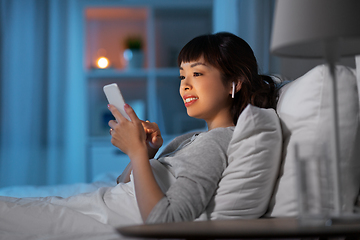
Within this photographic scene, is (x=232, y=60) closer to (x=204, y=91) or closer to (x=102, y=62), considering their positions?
(x=204, y=91)

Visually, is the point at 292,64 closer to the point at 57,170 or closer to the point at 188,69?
the point at 188,69

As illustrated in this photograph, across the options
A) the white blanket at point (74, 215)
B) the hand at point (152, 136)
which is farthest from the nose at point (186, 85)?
the white blanket at point (74, 215)

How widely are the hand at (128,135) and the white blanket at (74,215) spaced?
11 centimetres

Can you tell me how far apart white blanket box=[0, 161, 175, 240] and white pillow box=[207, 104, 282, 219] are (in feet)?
0.62

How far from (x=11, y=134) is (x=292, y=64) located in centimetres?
261

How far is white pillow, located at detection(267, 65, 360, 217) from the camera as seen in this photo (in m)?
0.88

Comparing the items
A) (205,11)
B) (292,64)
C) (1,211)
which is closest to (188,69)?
(1,211)

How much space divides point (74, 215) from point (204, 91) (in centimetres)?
58

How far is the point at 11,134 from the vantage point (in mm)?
3426

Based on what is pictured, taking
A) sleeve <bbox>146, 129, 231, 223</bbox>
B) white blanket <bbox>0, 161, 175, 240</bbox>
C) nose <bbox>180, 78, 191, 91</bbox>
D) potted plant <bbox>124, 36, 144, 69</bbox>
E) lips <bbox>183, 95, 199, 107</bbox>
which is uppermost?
potted plant <bbox>124, 36, 144, 69</bbox>

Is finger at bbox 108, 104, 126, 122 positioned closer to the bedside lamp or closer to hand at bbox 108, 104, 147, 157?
hand at bbox 108, 104, 147, 157

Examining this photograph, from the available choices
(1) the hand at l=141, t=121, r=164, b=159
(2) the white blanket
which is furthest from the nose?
(2) the white blanket

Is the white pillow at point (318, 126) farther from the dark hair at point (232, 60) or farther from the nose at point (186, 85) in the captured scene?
the nose at point (186, 85)

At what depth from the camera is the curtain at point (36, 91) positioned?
11.2 feet
